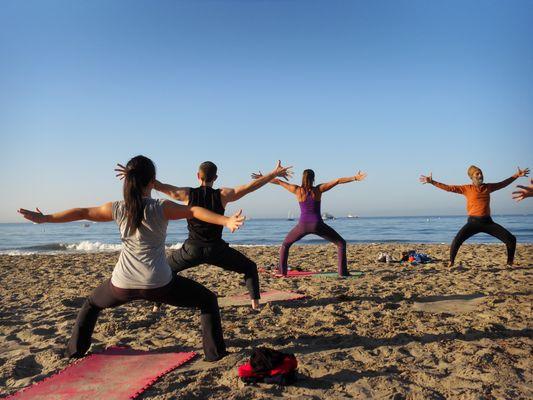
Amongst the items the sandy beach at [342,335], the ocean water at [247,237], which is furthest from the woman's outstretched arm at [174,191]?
the ocean water at [247,237]

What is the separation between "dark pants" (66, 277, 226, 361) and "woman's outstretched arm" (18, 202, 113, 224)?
62 cm

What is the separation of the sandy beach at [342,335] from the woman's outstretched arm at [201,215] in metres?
1.27

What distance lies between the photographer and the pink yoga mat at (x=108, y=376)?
297 centimetres

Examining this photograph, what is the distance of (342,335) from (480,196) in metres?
5.45

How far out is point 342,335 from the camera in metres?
4.23

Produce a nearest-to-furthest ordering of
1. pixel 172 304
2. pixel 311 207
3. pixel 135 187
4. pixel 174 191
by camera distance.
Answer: pixel 135 187, pixel 172 304, pixel 174 191, pixel 311 207

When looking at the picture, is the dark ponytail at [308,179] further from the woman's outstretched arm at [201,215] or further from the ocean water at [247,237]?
the ocean water at [247,237]

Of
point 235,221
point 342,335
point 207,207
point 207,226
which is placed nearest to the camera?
point 235,221

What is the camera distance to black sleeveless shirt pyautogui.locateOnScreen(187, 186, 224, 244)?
4.69m

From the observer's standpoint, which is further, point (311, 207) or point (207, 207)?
point (311, 207)

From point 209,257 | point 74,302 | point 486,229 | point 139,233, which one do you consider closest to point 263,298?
point 209,257

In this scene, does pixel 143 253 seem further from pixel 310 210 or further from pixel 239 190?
pixel 310 210

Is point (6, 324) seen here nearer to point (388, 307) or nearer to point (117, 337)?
point (117, 337)

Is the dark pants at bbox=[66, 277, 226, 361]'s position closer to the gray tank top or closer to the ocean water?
the gray tank top
